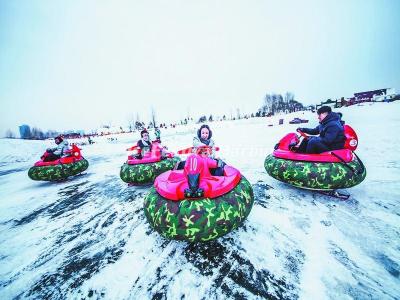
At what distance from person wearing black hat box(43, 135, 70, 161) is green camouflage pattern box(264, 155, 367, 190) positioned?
686 centimetres

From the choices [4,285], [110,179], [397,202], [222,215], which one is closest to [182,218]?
[222,215]

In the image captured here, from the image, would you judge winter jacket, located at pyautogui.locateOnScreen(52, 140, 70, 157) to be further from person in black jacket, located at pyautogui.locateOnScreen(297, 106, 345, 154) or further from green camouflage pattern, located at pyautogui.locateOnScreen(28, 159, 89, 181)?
person in black jacket, located at pyautogui.locateOnScreen(297, 106, 345, 154)

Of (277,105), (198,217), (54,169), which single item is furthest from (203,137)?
(277,105)

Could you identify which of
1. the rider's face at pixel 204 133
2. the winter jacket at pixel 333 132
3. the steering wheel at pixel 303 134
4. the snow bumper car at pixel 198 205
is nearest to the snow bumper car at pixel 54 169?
the rider's face at pixel 204 133

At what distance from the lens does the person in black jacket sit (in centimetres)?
358

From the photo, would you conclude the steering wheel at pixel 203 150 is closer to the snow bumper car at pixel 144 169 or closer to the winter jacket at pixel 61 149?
the snow bumper car at pixel 144 169

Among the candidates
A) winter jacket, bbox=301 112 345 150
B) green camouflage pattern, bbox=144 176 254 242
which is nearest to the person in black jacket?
winter jacket, bbox=301 112 345 150

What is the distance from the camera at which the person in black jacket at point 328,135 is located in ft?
11.7

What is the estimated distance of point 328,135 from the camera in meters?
3.64

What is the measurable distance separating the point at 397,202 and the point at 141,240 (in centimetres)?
419

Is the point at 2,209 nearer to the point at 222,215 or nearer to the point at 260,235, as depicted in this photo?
the point at 222,215

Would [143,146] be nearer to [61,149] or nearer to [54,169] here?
[54,169]

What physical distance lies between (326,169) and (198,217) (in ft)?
8.32

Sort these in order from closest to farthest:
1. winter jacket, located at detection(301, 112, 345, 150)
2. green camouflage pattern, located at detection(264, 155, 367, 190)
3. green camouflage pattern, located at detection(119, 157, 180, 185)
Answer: green camouflage pattern, located at detection(264, 155, 367, 190) < winter jacket, located at detection(301, 112, 345, 150) < green camouflage pattern, located at detection(119, 157, 180, 185)
